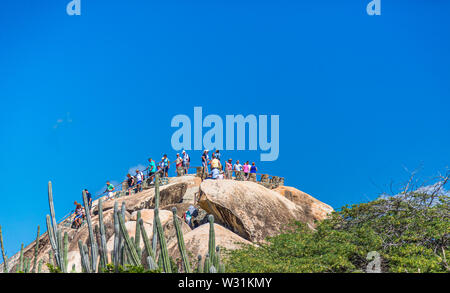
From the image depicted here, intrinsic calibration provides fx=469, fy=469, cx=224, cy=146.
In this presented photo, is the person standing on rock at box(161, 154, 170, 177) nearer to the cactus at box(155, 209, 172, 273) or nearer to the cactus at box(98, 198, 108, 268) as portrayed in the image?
the cactus at box(98, 198, 108, 268)

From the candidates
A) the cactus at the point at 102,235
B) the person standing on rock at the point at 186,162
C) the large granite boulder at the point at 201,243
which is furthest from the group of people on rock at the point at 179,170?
the cactus at the point at 102,235

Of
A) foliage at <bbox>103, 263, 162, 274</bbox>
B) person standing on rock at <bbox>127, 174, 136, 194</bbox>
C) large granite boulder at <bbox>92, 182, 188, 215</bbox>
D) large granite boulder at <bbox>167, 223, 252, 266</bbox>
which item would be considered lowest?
foliage at <bbox>103, 263, 162, 274</bbox>

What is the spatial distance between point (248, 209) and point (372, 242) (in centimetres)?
624

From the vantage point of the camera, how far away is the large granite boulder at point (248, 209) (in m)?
17.4

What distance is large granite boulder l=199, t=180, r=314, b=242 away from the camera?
57.2 feet

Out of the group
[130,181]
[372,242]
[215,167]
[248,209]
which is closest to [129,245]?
[372,242]

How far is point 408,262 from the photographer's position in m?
11.1

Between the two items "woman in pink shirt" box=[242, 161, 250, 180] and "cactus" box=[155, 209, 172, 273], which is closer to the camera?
"cactus" box=[155, 209, 172, 273]

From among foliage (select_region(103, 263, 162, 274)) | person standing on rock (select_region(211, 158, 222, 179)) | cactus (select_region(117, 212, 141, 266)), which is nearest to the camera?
foliage (select_region(103, 263, 162, 274))

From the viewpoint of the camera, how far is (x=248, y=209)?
1808cm

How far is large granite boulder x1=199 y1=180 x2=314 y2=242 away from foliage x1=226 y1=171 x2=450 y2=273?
2.00m

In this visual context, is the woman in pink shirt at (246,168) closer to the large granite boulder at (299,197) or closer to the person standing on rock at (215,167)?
the person standing on rock at (215,167)

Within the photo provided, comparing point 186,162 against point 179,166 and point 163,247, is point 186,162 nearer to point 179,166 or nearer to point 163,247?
point 179,166

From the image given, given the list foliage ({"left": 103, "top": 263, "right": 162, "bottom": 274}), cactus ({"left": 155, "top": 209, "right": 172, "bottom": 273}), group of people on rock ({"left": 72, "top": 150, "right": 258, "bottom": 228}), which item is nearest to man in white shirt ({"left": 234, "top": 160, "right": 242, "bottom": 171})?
group of people on rock ({"left": 72, "top": 150, "right": 258, "bottom": 228})
